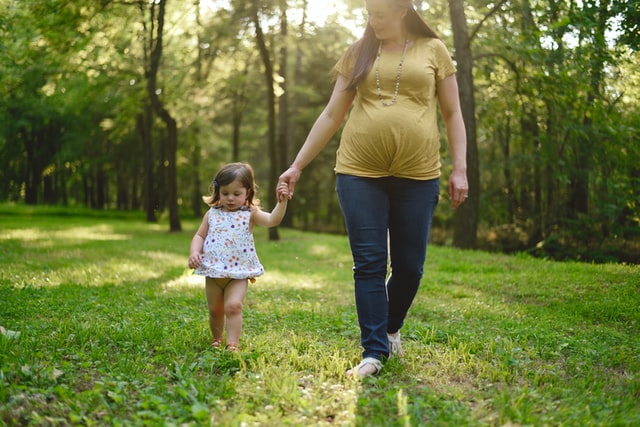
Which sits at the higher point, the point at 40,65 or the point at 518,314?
the point at 40,65

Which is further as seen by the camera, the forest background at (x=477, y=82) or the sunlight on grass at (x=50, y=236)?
the sunlight on grass at (x=50, y=236)

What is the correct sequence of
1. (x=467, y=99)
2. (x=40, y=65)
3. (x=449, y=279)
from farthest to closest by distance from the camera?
(x=40, y=65)
(x=467, y=99)
(x=449, y=279)

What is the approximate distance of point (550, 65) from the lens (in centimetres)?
1138

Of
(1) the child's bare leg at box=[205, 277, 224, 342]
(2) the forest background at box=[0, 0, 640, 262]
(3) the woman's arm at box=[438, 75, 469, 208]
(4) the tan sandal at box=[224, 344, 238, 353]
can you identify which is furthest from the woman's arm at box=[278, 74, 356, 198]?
(2) the forest background at box=[0, 0, 640, 262]

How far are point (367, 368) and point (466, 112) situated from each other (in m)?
10.4

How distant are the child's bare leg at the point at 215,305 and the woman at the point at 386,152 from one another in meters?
1.13

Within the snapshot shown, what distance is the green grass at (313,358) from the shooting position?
2885 mm

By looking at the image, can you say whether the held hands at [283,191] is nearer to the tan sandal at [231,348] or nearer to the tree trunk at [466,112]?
the tan sandal at [231,348]

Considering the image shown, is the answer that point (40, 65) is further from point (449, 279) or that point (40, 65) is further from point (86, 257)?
point (449, 279)

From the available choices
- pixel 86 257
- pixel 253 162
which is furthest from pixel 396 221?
pixel 253 162

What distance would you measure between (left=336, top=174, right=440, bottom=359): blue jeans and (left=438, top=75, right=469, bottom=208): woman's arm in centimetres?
14

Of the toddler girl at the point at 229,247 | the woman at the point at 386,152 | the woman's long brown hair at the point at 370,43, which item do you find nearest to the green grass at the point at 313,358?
the toddler girl at the point at 229,247

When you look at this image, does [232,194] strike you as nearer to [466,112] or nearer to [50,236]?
[466,112]

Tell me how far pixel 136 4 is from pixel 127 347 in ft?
52.2
